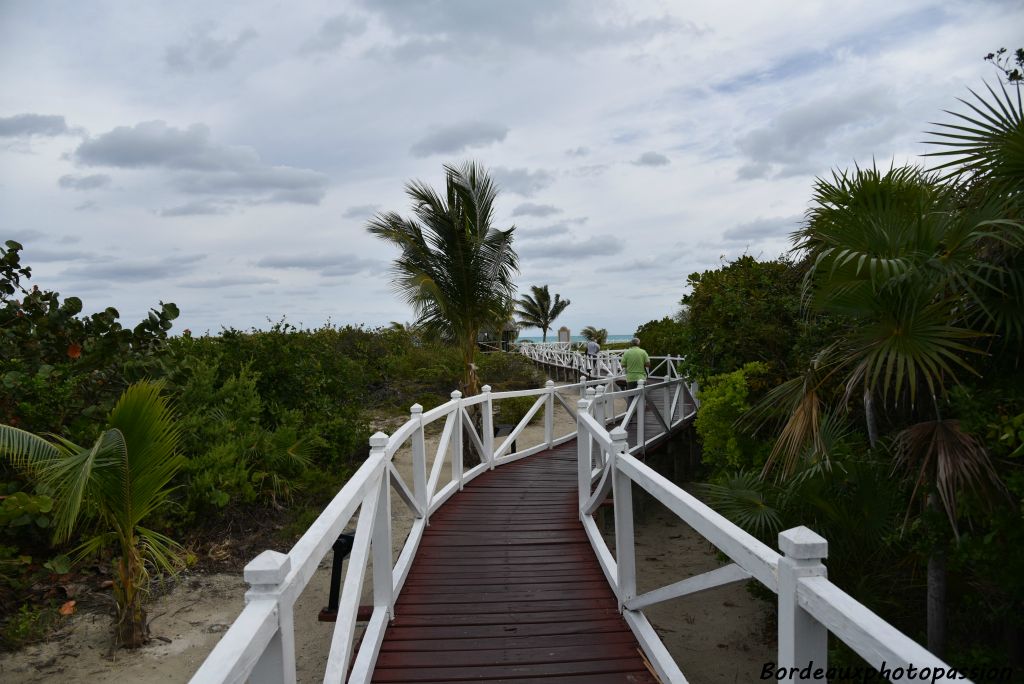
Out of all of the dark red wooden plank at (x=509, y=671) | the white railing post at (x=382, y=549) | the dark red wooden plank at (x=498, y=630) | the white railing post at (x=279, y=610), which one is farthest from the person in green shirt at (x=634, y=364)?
the white railing post at (x=279, y=610)

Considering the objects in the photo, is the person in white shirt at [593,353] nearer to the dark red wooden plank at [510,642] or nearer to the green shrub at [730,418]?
the green shrub at [730,418]

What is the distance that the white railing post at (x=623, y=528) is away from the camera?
4043 mm

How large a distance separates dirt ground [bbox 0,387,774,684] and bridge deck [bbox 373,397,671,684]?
2.21 metres

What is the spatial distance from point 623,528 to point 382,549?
1.44m

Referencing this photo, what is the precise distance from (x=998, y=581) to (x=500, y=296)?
29.5 feet

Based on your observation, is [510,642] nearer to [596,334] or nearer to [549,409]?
[549,409]

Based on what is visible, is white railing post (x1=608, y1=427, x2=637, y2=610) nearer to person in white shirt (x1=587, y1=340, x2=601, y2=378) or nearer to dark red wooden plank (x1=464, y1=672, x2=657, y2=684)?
dark red wooden plank (x1=464, y1=672, x2=657, y2=684)

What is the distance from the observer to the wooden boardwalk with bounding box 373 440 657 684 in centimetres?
354

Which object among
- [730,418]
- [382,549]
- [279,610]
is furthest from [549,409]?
[279,610]

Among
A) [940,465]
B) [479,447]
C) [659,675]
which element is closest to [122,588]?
[479,447]

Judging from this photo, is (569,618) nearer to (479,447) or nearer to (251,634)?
(251,634)

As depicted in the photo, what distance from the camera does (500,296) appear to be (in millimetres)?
12336

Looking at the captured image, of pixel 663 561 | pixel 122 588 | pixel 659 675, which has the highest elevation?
pixel 659 675

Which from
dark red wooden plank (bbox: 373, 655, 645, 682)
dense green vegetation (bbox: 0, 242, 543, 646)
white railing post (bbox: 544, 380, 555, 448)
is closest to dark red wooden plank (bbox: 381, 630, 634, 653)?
dark red wooden plank (bbox: 373, 655, 645, 682)
